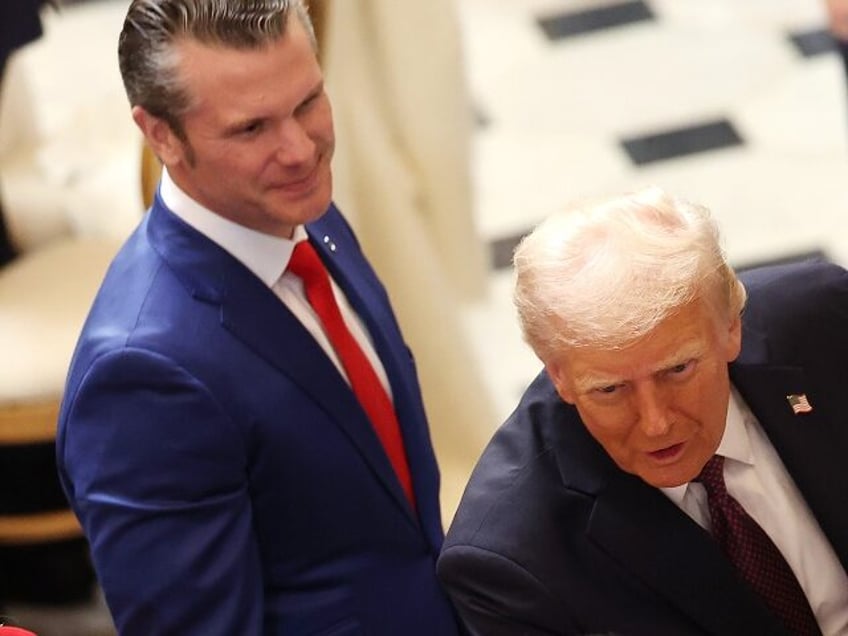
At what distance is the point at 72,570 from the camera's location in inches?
141

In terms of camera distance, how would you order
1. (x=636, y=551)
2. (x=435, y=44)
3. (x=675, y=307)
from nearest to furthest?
(x=675, y=307) → (x=636, y=551) → (x=435, y=44)

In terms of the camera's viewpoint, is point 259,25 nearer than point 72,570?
Yes

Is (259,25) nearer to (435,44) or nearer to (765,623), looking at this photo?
(765,623)

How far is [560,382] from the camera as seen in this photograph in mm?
Answer: 1998

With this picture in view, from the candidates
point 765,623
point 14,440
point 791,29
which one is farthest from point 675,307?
point 791,29

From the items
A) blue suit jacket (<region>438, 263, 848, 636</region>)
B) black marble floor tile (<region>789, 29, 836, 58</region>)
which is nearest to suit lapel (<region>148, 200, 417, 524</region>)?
blue suit jacket (<region>438, 263, 848, 636</region>)

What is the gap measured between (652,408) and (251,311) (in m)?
0.57

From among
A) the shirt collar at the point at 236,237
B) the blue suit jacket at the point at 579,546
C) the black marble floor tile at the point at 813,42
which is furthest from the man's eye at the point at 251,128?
the black marble floor tile at the point at 813,42

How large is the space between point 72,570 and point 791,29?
9.83ft

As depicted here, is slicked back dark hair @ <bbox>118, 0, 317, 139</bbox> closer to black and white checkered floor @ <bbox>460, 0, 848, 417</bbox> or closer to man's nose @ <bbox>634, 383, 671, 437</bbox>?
man's nose @ <bbox>634, 383, 671, 437</bbox>

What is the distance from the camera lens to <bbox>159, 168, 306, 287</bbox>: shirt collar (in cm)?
222

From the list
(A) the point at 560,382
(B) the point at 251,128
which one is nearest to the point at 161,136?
(B) the point at 251,128

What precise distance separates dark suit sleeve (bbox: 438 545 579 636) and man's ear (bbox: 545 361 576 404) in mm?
210

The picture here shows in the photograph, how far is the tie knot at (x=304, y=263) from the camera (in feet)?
7.61
